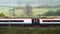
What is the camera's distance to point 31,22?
21.0ft

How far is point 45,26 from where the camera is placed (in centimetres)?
643

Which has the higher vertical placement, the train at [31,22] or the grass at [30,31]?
the train at [31,22]

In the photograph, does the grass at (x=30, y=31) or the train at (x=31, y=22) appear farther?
the train at (x=31, y=22)

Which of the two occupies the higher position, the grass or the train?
the train

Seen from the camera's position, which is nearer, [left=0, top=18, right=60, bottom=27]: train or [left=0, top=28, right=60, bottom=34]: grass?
[left=0, top=28, right=60, bottom=34]: grass

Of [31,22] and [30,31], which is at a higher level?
[31,22]

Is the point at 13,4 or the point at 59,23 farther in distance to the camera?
the point at 13,4

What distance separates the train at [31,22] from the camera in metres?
6.41

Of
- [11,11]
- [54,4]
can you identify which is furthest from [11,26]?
[54,4]

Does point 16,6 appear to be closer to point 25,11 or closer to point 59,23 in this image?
point 25,11

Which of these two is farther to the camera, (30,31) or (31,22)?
(31,22)

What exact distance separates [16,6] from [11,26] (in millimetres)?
1344

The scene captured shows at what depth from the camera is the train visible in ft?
21.0

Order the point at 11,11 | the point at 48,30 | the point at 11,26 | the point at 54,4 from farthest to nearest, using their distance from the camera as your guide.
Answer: the point at 54,4, the point at 11,11, the point at 11,26, the point at 48,30
